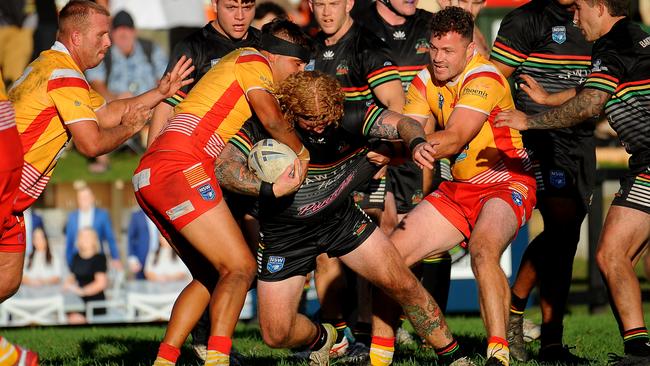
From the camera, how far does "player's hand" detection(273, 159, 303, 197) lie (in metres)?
7.77

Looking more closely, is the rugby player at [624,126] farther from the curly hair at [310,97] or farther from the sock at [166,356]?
the sock at [166,356]

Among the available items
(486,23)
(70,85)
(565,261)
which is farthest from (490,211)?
(486,23)

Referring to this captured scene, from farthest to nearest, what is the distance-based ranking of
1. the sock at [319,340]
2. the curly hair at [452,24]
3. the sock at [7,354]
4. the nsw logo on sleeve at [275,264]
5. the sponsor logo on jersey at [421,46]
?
the sponsor logo on jersey at [421,46] < the sock at [319,340] < the curly hair at [452,24] < the nsw logo on sleeve at [275,264] < the sock at [7,354]

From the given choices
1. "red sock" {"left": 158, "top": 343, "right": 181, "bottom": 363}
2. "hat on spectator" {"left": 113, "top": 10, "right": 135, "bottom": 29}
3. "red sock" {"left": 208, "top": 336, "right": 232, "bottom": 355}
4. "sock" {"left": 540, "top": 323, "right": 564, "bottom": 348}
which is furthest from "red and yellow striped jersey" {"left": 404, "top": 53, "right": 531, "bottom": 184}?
"hat on spectator" {"left": 113, "top": 10, "right": 135, "bottom": 29}

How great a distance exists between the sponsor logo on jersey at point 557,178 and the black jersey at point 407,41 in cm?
174

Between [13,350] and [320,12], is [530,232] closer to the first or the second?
[320,12]

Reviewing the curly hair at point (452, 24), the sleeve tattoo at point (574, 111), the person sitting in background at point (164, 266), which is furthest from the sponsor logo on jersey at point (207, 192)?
the person sitting in background at point (164, 266)

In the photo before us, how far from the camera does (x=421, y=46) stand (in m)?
10.9

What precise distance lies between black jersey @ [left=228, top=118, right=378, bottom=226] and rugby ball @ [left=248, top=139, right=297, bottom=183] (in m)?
0.36

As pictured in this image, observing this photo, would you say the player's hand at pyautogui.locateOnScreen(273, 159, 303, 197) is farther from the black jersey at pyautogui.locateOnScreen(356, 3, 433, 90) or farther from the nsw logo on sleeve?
the black jersey at pyautogui.locateOnScreen(356, 3, 433, 90)

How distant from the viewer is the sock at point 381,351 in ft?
29.0

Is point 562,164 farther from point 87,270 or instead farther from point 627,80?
point 87,270

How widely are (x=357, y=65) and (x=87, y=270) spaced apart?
191 inches

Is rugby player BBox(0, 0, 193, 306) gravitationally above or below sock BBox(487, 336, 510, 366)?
above
